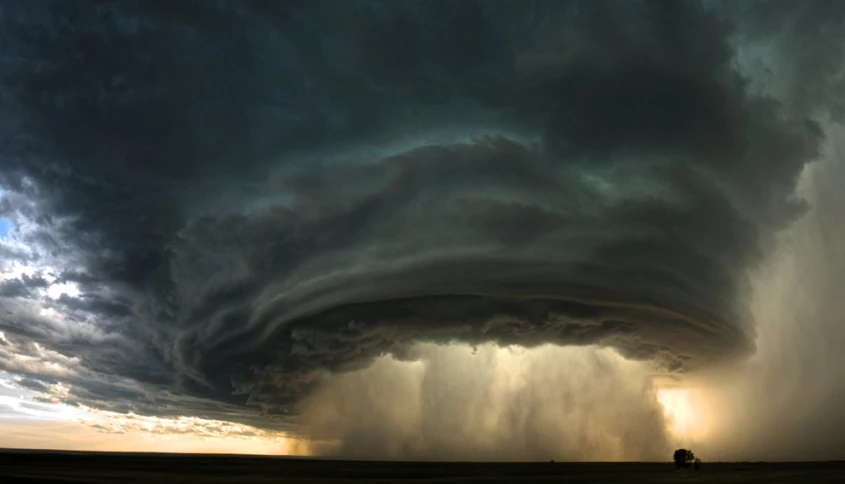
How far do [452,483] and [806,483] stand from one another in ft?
228

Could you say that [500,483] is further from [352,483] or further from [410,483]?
[352,483]

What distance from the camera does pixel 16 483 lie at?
92812 millimetres

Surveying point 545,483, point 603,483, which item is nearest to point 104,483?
point 545,483

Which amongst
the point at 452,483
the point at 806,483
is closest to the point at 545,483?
the point at 452,483

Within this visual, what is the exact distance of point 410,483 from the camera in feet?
367

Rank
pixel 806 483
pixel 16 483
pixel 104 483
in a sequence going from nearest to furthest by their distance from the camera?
1. pixel 16 483
2. pixel 104 483
3. pixel 806 483

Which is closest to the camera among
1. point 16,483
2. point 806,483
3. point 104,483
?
point 16,483

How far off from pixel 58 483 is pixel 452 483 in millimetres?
71693

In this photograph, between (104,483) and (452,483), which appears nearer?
(104,483)

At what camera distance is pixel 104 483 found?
325ft

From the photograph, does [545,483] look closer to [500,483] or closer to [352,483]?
[500,483]

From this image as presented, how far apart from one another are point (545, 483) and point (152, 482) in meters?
75.7

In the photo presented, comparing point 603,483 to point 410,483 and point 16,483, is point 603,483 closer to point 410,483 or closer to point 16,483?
point 410,483

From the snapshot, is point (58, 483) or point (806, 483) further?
point (806, 483)
